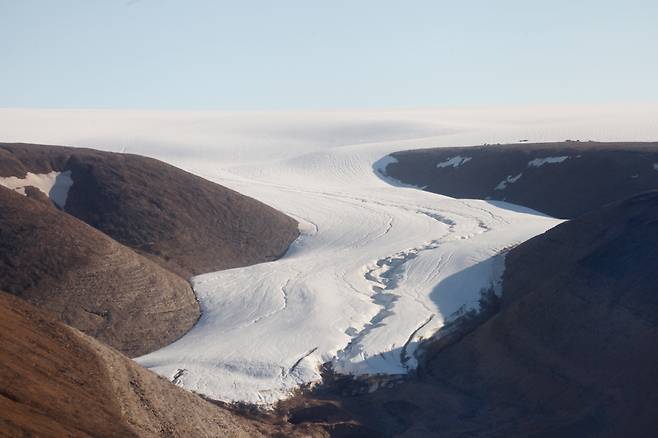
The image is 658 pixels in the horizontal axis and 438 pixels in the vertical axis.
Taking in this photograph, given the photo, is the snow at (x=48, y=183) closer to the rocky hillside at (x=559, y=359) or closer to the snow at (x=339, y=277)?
the snow at (x=339, y=277)

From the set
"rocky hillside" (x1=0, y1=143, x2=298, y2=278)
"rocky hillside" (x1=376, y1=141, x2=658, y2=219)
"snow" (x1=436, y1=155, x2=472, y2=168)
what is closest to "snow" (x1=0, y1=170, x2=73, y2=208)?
"rocky hillside" (x1=0, y1=143, x2=298, y2=278)

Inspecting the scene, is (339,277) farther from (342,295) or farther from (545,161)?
(545,161)

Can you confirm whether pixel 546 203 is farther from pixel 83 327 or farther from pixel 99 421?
pixel 99 421

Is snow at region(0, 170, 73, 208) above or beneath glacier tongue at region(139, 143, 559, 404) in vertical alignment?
above

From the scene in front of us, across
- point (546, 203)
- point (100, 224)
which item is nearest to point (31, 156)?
point (100, 224)

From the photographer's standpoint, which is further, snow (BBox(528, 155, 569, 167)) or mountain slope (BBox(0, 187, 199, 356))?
snow (BBox(528, 155, 569, 167))

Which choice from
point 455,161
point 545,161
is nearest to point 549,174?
point 545,161

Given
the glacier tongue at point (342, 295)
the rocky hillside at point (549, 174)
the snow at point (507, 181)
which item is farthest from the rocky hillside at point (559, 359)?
the snow at point (507, 181)

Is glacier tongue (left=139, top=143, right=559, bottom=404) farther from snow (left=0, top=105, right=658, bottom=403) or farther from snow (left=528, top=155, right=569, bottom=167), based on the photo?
snow (left=528, top=155, right=569, bottom=167)
